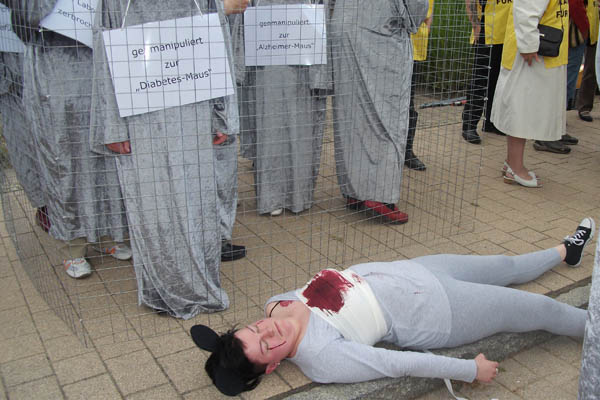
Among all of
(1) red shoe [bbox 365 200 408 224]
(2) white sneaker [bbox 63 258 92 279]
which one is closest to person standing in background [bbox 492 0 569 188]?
(1) red shoe [bbox 365 200 408 224]

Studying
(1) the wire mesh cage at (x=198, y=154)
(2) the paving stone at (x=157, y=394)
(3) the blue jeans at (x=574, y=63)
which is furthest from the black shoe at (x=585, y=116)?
(2) the paving stone at (x=157, y=394)

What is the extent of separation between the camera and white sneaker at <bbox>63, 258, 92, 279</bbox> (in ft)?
10.7

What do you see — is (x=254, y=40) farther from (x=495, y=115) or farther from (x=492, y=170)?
(x=492, y=170)

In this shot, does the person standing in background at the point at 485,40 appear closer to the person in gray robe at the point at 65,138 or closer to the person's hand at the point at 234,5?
the person's hand at the point at 234,5

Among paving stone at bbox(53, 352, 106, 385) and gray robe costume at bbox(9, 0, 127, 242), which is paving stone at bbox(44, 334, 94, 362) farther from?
gray robe costume at bbox(9, 0, 127, 242)

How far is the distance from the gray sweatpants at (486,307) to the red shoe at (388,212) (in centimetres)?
110

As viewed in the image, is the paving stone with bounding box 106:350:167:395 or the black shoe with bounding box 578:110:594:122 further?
the black shoe with bounding box 578:110:594:122

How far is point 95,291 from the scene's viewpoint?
316 centimetres

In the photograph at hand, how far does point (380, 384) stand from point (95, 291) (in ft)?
5.50

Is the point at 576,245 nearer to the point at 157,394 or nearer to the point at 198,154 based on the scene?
the point at 198,154

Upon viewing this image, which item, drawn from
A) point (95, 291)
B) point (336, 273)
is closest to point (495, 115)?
point (336, 273)

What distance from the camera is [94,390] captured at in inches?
93.8

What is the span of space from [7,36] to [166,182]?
1496mm

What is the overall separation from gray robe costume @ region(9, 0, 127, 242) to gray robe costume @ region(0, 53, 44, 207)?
158 millimetres
